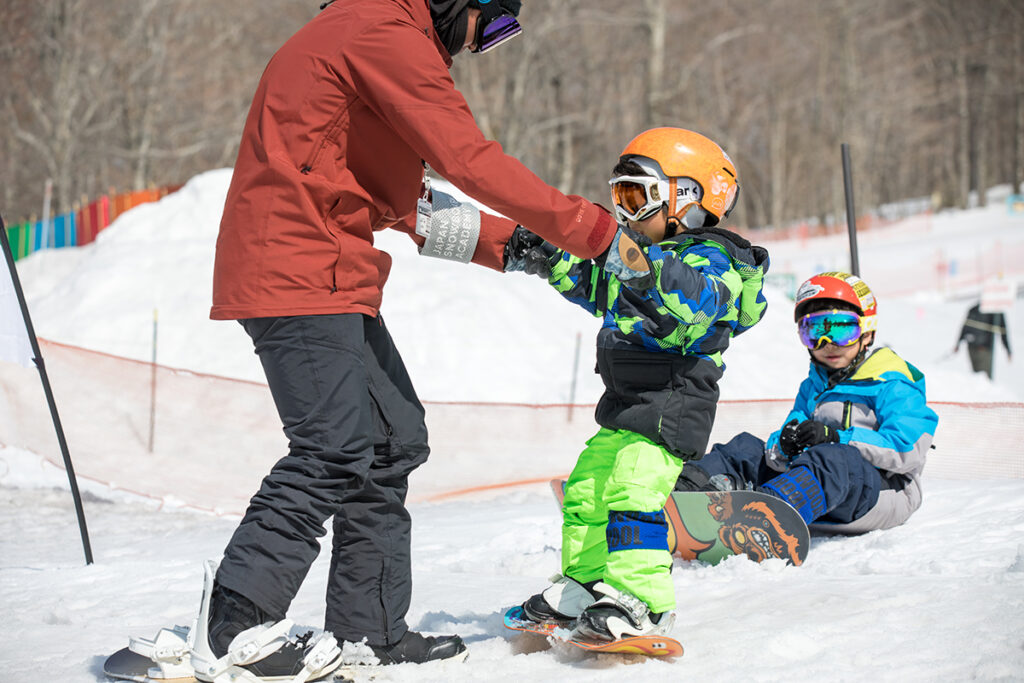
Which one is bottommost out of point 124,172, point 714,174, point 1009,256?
point 1009,256

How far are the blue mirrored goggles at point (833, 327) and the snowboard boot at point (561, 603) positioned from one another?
202cm

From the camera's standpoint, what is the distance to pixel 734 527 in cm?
392

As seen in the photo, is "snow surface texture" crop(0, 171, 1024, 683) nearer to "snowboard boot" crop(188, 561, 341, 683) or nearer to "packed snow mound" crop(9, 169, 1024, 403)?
"packed snow mound" crop(9, 169, 1024, 403)

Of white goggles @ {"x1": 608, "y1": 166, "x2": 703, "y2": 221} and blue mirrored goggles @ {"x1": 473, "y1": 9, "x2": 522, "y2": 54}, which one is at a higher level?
blue mirrored goggles @ {"x1": 473, "y1": 9, "x2": 522, "y2": 54}

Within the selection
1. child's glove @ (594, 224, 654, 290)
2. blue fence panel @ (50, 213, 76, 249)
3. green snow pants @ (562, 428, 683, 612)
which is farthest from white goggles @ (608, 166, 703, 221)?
blue fence panel @ (50, 213, 76, 249)

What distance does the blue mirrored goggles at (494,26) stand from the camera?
266 cm

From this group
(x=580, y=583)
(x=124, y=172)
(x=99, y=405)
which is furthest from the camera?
(x=124, y=172)

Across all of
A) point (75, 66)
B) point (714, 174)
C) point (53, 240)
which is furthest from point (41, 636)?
point (75, 66)

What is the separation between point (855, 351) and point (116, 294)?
9.60 metres

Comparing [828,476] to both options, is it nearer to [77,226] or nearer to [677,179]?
[677,179]

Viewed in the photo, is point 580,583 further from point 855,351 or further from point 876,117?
point 876,117

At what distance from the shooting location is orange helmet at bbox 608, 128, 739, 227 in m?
3.05

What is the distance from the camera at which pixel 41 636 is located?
9.87 feet

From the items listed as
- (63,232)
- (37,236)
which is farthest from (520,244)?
(37,236)
